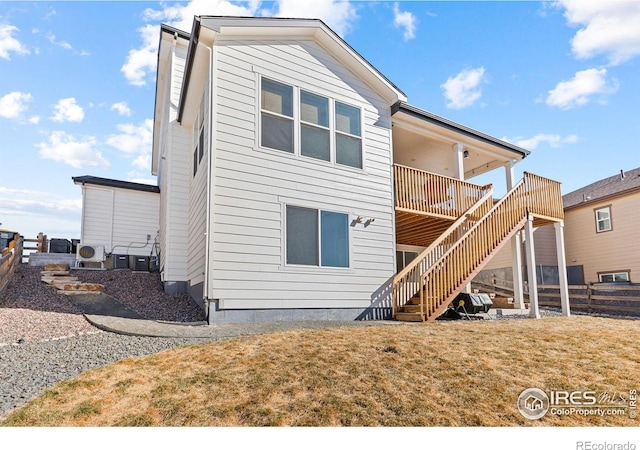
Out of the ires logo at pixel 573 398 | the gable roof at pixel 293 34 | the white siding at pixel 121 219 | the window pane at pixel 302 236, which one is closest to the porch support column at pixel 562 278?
the gable roof at pixel 293 34

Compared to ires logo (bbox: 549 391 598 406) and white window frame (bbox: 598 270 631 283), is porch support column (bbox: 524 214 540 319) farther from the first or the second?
white window frame (bbox: 598 270 631 283)

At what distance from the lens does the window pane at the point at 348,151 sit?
364 inches

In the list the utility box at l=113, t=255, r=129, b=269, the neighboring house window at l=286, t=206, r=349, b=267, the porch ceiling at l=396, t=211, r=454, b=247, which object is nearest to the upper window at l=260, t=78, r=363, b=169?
the neighboring house window at l=286, t=206, r=349, b=267

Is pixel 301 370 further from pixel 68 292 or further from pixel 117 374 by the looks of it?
pixel 68 292

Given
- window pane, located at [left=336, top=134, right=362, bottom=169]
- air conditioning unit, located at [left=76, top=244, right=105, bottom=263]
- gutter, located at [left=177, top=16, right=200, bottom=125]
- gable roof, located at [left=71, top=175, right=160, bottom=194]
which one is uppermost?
gutter, located at [left=177, top=16, right=200, bottom=125]

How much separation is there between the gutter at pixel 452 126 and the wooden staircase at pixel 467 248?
5.06ft

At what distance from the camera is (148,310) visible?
838 cm

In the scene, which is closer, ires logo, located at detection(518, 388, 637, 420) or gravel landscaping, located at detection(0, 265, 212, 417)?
ires logo, located at detection(518, 388, 637, 420)

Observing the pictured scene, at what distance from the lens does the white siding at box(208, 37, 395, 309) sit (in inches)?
293

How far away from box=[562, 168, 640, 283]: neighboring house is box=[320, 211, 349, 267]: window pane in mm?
13260

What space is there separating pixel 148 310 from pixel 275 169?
3937 millimetres

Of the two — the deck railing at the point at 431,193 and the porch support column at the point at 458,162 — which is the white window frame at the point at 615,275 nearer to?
the deck railing at the point at 431,193
